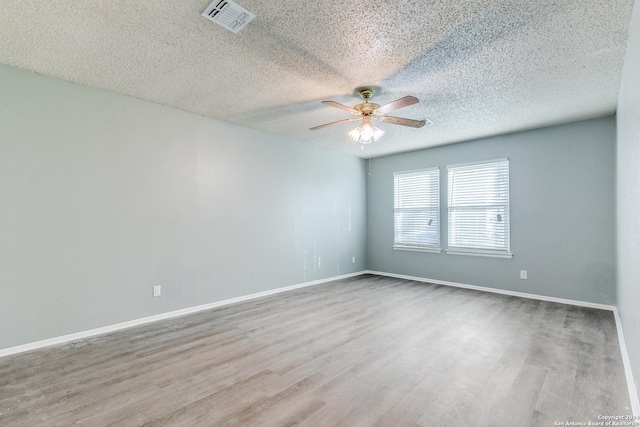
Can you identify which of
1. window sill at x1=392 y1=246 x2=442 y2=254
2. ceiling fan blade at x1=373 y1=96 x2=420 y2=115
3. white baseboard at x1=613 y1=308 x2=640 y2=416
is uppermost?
ceiling fan blade at x1=373 y1=96 x2=420 y2=115

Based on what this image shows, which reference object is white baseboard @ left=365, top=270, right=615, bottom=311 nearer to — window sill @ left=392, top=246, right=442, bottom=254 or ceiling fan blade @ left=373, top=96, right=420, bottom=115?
window sill @ left=392, top=246, right=442, bottom=254

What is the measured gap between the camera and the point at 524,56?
2506mm

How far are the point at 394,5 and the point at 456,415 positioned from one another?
2589 millimetres

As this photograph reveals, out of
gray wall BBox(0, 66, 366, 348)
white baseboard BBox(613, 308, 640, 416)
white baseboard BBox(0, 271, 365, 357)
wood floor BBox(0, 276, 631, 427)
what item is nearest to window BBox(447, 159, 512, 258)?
wood floor BBox(0, 276, 631, 427)

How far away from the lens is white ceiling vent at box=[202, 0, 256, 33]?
1925 millimetres

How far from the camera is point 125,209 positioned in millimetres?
3328

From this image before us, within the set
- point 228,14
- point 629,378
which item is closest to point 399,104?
point 228,14

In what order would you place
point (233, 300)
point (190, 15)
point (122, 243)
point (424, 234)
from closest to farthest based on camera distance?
point (190, 15)
point (122, 243)
point (233, 300)
point (424, 234)

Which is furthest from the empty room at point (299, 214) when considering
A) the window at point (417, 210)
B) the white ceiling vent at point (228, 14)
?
the window at point (417, 210)

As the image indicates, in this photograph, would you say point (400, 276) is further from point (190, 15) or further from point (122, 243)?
point (190, 15)

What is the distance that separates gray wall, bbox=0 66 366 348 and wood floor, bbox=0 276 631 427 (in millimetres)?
448

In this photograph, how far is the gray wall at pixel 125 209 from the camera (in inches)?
107

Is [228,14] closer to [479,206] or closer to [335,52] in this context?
[335,52]

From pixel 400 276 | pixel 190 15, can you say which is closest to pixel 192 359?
pixel 190 15
